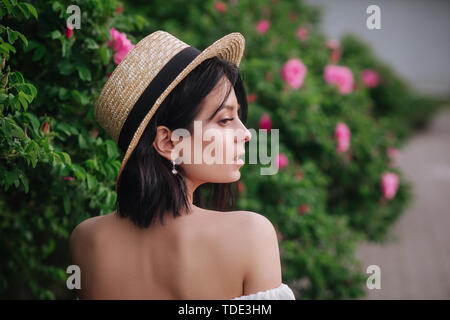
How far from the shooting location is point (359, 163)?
443 centimetres

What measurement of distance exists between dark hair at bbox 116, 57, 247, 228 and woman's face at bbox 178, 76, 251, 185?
2 cm

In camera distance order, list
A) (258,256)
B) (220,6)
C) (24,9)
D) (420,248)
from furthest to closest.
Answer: (420,248)
(220,6)
(24,9)
(258,256)

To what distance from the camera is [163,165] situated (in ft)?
5.03

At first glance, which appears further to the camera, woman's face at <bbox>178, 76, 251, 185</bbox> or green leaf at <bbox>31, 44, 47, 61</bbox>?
green leaf at <bbox>31, 44, 47, 61</bbox>

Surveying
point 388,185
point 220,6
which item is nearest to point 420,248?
point 388,185

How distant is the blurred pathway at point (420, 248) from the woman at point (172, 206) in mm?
2984

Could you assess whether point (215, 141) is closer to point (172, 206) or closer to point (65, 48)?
point (172, 206)

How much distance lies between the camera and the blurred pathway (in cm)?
426

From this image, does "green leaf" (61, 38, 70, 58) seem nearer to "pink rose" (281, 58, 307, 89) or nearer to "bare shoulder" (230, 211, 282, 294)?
"bare shoulder" (230, 211, 282, 294)

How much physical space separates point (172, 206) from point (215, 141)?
236 millimetres

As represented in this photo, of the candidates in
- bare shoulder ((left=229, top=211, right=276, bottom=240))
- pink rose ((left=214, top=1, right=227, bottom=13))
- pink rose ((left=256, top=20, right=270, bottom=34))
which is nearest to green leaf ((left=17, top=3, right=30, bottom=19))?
bare shoulder ((left=229, top=211, right=276, bottom=240))

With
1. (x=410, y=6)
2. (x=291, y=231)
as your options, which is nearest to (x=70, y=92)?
(x=291, y=231)

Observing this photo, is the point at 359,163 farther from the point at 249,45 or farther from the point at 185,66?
the point at 185,66

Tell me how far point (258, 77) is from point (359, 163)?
1393 mm
